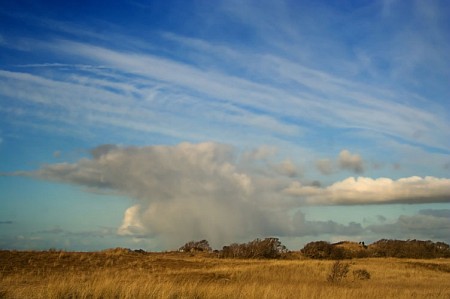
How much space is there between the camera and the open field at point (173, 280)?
15.0m

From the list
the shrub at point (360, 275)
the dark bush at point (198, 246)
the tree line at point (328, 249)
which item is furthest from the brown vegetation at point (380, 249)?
the shrub at point (360, 275)

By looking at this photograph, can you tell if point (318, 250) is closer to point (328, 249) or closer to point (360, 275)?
point (328, 249)

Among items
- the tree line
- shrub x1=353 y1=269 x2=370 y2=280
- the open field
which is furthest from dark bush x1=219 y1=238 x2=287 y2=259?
shrub x1=353 y1=269 x2=370 y2=280

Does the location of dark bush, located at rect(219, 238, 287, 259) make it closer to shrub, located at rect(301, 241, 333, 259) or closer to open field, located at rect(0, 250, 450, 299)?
shrub, located at rect(301, 241, 333, 259)

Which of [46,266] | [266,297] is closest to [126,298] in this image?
[266,297]

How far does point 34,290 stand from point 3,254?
19.3 metres

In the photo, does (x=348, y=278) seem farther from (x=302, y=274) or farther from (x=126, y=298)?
(x=126, y=298)

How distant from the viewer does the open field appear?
1503 cm

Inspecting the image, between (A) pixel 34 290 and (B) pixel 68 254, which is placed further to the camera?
(B) pixel 68 254

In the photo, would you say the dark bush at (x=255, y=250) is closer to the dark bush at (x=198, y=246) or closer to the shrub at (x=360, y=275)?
the dark bush at (x=198, y=246)

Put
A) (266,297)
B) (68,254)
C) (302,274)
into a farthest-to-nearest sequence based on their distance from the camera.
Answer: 1. (68,254)
2. (302,274)
3. (266,297)

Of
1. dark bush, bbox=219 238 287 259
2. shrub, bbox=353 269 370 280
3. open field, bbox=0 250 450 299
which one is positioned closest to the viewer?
open field, bbox=0 250 450 299

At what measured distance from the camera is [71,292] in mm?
14359

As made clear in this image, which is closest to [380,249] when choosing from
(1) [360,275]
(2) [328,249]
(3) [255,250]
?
(2) [328,249]
